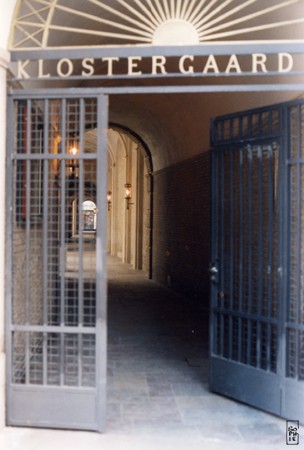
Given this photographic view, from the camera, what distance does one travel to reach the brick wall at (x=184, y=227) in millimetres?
10594

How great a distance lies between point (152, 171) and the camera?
16.1 metres

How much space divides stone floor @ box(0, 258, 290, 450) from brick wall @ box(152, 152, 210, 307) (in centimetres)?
230

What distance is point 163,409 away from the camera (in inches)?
199

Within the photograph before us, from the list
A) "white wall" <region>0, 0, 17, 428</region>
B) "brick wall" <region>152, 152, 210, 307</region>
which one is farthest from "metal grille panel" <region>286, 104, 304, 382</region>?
"brick wall" <region>152, 152, 210, 307</region>

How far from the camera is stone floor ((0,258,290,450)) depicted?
4.29 m

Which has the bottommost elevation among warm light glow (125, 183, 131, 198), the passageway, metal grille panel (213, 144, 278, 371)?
the passageway

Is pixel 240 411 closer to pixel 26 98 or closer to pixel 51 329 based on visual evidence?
pixel 51 329

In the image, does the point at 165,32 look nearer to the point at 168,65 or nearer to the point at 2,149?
the point at 2,149

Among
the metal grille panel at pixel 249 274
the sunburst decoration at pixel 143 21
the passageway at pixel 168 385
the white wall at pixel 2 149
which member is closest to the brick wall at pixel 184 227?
the passageway at pixel 168 385

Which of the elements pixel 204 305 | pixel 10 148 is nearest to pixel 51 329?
pixel 10 148

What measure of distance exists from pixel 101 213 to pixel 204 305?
6.46 metres

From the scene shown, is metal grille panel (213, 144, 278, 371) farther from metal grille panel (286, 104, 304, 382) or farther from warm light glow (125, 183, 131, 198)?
warm light glow (125, 183, 131, 198)

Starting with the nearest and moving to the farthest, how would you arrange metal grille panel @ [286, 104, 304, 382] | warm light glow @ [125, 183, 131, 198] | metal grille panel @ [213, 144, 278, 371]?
metal grille panel @ [286, 104, 304, 382] < metal grille panel @ [213, 144, 278, 371] < warm light glow @ [125, 183, 131, 198]

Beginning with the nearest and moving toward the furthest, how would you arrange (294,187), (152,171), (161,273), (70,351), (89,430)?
(89,430), (294,187), (70,351), (161,273), (152,171)
